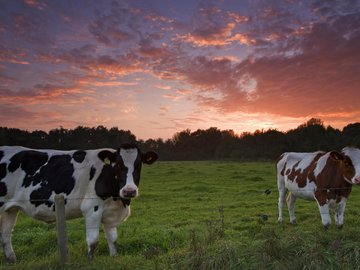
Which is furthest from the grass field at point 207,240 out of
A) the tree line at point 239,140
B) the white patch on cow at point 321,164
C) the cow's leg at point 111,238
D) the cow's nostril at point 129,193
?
the tree line at point 239,140

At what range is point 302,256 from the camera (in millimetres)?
5695

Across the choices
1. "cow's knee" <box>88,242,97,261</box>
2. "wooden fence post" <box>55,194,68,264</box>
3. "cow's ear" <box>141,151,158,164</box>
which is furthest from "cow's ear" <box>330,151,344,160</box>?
"wooden fence post" <box>55,194,68,264</box>

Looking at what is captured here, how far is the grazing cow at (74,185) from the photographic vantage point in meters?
7.15

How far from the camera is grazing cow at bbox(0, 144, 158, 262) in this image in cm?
715

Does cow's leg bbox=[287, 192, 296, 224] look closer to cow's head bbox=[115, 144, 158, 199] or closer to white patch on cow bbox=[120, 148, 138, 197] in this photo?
cow's head bbox=[115, 144, 158, 199]

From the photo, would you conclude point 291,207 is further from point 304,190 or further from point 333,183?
point 333,183

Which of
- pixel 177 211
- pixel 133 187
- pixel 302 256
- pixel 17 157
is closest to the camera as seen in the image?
pixel 302 256

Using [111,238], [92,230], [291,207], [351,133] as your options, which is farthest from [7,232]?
[351,133]

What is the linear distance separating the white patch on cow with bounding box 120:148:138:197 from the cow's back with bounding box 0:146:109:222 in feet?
2.32

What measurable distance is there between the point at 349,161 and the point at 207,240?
4.51 meters

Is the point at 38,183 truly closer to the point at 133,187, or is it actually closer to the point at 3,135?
the point at 133,187

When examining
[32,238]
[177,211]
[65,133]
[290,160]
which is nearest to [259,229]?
[290,160]

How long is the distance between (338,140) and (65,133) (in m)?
42.1

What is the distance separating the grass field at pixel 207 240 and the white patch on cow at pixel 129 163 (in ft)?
3.72
